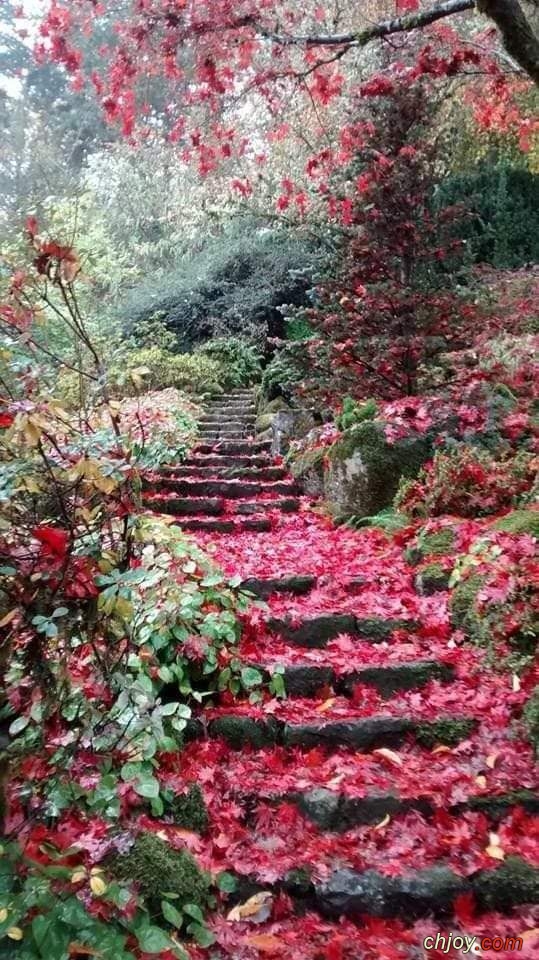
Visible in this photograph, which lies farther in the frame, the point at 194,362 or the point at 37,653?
the point at 194,362

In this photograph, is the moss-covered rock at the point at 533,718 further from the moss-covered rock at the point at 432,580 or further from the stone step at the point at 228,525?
the stone step at the point at 228,525

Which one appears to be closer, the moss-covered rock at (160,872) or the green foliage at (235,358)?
the moss-covered rock at (160,872)

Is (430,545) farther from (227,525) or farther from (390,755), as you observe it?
(227,525)

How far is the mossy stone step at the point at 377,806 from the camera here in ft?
8.97

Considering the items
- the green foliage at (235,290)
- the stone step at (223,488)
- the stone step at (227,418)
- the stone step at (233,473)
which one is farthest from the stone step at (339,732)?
the green foliage at (235,290)

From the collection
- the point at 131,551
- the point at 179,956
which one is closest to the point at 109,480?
the point at 131,551

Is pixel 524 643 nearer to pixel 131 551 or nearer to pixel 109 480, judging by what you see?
pixel 131 551

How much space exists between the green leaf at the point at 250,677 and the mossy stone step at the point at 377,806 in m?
0.74

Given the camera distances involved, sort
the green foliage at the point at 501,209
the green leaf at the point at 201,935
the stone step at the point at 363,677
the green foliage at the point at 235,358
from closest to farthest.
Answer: the green leaf at the point at 201,935 → the stone step at the point at 363,677 → the green foliage at the point at 501,209 → the green foliage at the point at 235,358

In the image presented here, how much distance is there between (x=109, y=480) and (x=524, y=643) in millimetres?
2444

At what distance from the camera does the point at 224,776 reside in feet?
10.2

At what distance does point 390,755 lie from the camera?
313cm

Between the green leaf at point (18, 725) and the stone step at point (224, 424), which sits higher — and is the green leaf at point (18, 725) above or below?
above

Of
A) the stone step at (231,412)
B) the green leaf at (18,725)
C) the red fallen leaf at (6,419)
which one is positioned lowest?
the stone step at (231,412)
